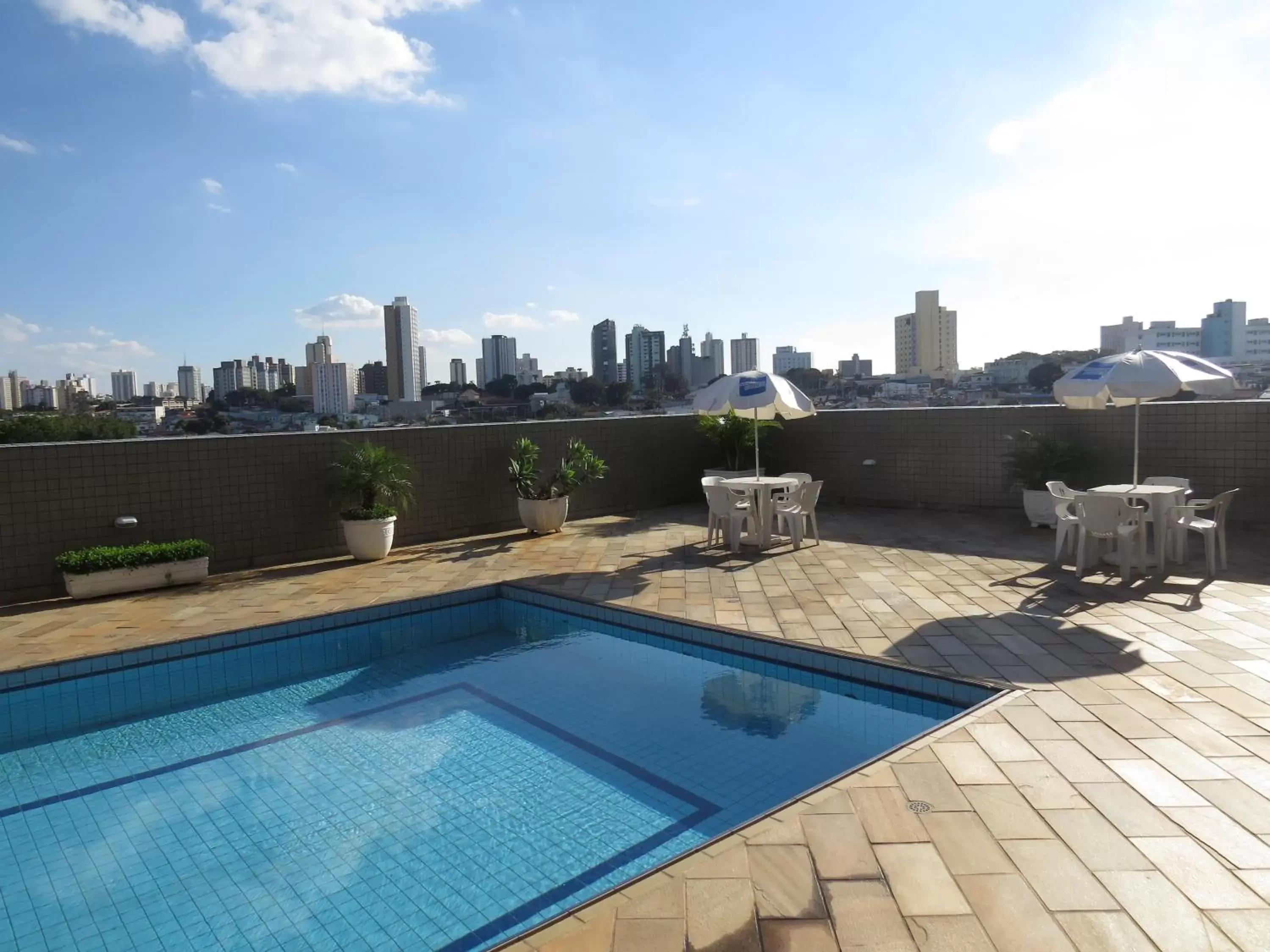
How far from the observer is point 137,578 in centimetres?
728

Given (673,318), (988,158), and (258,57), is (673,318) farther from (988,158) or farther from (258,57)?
(258,57)

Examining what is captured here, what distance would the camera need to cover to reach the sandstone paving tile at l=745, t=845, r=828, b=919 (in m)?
2.35

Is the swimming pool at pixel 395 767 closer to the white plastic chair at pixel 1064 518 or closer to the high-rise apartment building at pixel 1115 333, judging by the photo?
the white plastic chair at pixel 1064 518

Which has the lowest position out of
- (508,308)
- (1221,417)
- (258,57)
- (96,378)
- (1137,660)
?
(1137,660)

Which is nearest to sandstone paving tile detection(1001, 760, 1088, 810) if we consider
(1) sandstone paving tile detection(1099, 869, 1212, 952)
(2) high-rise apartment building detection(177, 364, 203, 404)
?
(1) sandstone paving tile detection(1099, 869, 1212, 952)

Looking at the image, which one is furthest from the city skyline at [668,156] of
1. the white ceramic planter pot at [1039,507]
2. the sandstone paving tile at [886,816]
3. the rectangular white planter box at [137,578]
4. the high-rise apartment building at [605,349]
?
the high-rise apartment building at [605,349]

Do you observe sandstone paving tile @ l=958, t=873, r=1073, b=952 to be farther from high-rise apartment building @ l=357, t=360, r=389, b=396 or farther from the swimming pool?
high-rise apartment building @ l=357, t=360, r=389, b=396

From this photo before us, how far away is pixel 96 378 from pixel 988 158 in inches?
792

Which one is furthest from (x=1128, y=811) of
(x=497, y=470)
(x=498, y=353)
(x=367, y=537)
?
(x=498, y=353)

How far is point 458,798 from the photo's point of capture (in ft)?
12.3

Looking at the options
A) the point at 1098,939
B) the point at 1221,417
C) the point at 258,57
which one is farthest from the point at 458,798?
the point at 1221,417

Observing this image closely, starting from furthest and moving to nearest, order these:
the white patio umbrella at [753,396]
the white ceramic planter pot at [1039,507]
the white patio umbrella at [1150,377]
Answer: the white ceramic planter pot at [1039,507], the white patio umbrella at [753,396], the white patio umbrella at [1150,377]

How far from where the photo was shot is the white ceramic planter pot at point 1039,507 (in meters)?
9.27

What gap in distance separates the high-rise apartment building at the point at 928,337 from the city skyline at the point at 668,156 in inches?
121
